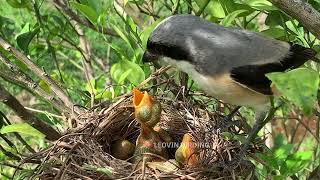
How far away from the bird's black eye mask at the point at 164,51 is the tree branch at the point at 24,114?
51 cm

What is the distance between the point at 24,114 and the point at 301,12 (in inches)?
44.5

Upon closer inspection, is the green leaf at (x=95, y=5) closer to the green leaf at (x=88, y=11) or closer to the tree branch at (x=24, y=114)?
the green leaf at (x=88, y=11)

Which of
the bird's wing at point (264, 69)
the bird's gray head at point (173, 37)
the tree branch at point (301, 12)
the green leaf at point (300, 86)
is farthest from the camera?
the bird's gray head at point (173, 37)

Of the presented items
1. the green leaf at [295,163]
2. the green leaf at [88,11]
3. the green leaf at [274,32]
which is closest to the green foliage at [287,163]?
the green leaf at [295,163]

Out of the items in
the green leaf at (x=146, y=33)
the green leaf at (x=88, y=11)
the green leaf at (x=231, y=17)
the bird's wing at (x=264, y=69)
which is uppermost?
the green leaf at (x=88, y=11)

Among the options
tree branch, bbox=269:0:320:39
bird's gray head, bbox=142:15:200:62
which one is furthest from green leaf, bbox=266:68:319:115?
bird's gray head, bbox=142:15:200:62

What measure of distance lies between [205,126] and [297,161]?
1.58ft

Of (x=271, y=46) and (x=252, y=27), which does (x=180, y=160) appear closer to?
(x=271, y=46)

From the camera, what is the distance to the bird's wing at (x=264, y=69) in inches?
67.0

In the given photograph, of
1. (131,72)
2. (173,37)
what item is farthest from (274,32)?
(131,72)

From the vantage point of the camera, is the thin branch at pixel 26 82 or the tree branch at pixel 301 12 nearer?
the tree branch at pixel 301 12

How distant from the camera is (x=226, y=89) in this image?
1765 millimetres

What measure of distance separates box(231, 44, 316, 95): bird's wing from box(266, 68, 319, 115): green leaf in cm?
58

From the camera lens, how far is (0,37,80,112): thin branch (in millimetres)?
1992
